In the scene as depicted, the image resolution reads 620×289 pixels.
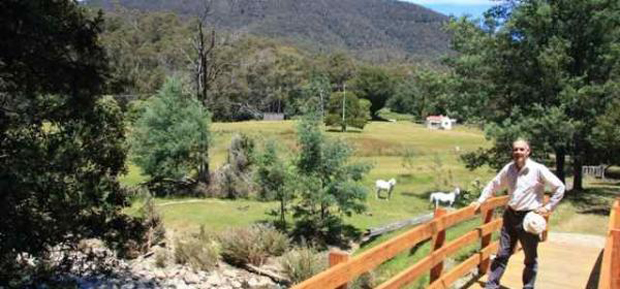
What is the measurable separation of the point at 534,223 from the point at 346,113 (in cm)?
6565

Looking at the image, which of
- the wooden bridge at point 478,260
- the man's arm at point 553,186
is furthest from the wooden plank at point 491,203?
the man's arm at point 553,186

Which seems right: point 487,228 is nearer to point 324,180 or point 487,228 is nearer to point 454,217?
point 454,217

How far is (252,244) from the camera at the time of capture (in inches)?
723

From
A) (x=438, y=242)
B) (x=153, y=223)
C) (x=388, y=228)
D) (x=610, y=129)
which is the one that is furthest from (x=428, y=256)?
(x=153, y=223)

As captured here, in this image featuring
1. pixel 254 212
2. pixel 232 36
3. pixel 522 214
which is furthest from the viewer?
pixel 232 36

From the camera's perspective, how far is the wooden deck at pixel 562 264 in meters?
8.45

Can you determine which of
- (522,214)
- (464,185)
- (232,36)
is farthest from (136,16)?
(522,214)

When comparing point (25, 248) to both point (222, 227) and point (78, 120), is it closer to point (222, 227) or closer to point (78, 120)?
point (78, 120)

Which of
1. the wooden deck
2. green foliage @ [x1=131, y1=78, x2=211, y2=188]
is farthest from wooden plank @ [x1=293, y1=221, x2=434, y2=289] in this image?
green foliage @ [x1=131, y1=78, x2=211, y2=188]

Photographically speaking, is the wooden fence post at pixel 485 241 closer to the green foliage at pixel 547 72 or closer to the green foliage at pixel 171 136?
the green foliage at pixel 547 72

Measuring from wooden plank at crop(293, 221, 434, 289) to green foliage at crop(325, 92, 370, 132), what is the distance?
58394mm

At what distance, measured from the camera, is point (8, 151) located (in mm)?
10008

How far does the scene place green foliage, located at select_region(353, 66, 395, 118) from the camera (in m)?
113

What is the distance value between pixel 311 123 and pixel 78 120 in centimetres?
1046
